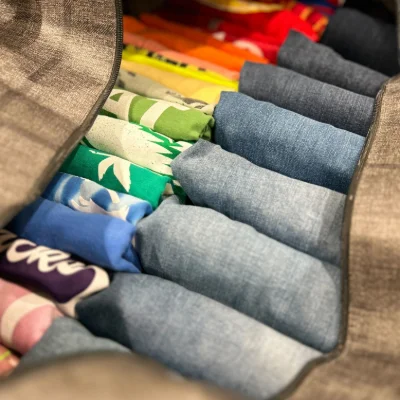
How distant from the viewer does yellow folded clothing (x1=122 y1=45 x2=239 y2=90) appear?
3.23ft

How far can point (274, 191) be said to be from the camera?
0.69m

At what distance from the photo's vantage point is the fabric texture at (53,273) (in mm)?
620

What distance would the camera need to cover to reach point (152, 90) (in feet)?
2.97

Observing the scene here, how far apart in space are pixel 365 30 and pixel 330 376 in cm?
79

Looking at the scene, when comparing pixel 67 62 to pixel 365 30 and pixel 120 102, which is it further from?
pixel 365 30

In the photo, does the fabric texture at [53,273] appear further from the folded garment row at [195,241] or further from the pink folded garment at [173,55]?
the pink folded garment at [173,55]

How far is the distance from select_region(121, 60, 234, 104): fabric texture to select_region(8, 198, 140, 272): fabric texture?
1.17 feet

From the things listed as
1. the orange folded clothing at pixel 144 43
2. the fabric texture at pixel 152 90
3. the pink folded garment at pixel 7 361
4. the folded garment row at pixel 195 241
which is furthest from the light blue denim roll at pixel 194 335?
the orange folded clothing at pixel 144 43

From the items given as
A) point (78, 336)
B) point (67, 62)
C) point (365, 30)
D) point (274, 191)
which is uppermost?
point (365, 30)

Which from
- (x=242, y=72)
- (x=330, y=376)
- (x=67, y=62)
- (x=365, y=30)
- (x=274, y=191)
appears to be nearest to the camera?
(x=330, y=376)

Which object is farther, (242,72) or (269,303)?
(242,72)

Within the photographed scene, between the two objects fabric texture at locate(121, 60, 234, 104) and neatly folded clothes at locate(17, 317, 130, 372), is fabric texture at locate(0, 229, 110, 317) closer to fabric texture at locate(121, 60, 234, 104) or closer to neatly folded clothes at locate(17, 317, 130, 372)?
neatly folded clothes at locate(17, 317, 130, 372)

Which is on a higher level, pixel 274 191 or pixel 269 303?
pixel 274 191

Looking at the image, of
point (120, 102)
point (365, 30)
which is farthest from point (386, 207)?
point (365, 30)
